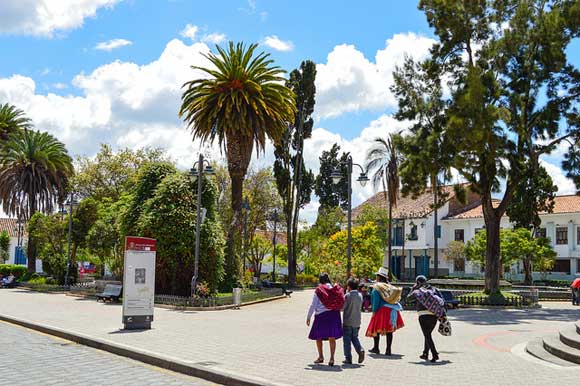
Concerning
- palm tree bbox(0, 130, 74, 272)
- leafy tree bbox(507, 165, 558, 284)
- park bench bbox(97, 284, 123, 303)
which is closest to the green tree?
park bench bbox(97, 284, 123, 303)

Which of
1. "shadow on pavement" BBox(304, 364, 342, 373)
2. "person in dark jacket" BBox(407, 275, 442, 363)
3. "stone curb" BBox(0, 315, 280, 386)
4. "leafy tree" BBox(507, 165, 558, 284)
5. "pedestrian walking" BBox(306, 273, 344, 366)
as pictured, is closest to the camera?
"stone curb" BBox(0, 315, 280, 386)

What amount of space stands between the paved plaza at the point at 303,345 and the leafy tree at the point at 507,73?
6.84 meters

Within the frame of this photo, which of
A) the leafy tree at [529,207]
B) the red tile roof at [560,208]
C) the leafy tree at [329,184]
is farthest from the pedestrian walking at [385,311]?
the leafy tree at [329,184]

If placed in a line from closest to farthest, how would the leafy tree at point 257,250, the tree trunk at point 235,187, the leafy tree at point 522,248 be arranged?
1. the tree trunk at point 235,187
2. the leafy tree at point 522,248
3. the leafy tree at point 257,250

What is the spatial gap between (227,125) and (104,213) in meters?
12.6

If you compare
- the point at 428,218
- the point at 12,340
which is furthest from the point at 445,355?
the point at 428,218

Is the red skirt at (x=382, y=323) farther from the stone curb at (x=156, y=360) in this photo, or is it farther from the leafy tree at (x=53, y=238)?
the leafy tree at (x=53, y=238)

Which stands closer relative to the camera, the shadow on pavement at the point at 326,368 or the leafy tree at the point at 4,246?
the shadow on pavement at the point at 326,368

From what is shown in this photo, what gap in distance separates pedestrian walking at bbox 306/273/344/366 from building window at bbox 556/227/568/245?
50.2 metres

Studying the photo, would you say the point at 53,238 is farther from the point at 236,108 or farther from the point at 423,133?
the point at 423,133

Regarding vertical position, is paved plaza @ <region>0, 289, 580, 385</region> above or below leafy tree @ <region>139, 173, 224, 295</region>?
below

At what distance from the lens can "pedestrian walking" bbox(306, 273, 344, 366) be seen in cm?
1091

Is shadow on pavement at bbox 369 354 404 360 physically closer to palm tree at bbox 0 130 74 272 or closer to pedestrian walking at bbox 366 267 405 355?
pedestrian walking at bbox 366 267 405 355

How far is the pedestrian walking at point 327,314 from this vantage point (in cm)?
1091
